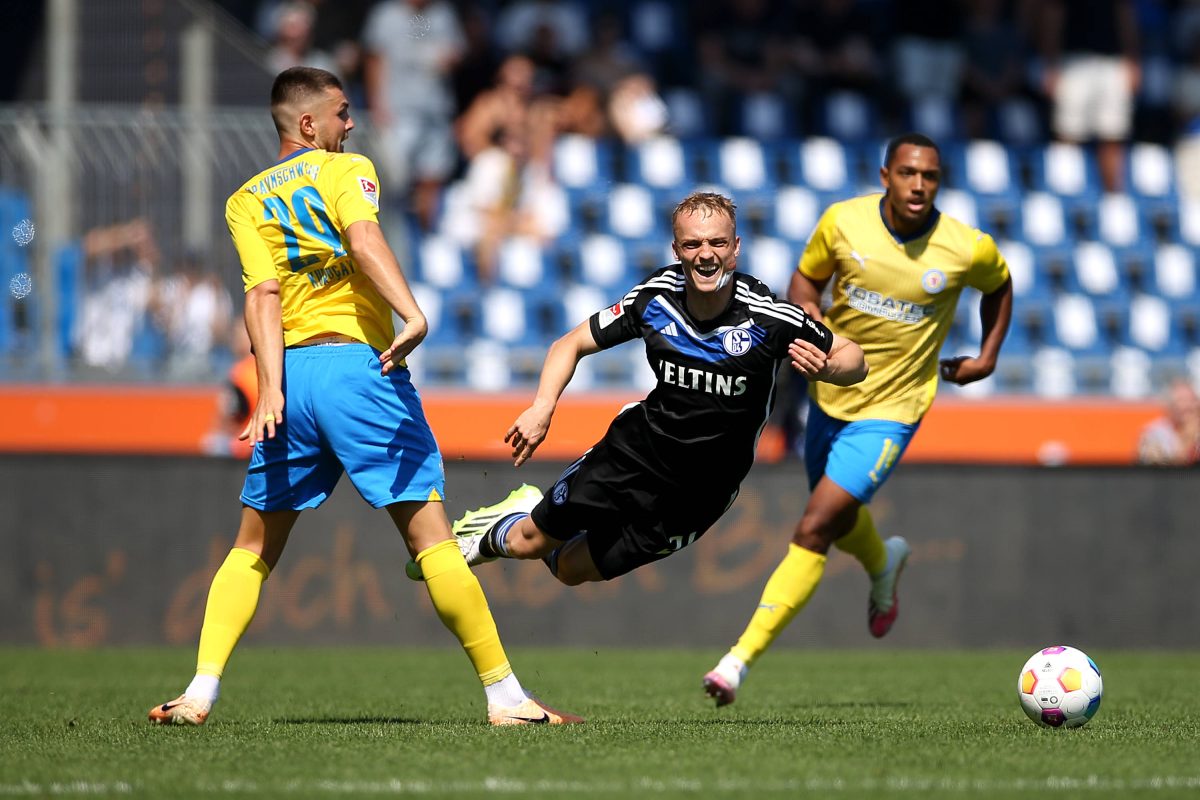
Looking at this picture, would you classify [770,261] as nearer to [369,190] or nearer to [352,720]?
[352,720]

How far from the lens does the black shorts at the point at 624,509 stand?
6.59 metres

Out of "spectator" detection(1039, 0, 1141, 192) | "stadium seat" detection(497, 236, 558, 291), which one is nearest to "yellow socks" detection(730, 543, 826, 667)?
"stadium seat" detection(497, 236, 558, 291)

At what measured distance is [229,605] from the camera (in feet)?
20.6

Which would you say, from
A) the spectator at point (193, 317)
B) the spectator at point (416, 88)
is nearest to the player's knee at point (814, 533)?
the spectator at point (193, 317)

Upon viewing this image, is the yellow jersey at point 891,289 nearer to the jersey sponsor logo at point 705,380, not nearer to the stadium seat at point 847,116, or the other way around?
the jersey sponsor logo at point 705,380

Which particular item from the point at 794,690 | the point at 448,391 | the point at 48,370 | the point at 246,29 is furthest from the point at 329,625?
the point at 246,29

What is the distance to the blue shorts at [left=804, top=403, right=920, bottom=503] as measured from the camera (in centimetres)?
742

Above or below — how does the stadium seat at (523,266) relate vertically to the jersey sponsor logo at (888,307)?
below

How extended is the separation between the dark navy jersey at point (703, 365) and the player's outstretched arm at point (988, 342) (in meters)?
1.64

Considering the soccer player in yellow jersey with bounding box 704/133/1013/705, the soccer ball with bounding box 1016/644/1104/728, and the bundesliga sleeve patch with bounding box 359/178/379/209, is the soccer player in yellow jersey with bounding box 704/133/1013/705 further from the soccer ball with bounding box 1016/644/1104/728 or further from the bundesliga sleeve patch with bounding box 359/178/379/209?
the bundesliga sleeve patch with bounding box 359/178/379/209

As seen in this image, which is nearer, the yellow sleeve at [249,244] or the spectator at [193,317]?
the yellow sleeve at [249,244]

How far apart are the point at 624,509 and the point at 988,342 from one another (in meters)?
2.27

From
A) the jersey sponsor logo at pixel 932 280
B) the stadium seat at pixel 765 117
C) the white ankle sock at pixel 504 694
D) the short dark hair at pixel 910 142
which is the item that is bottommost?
the white ankle sock at pixel 504 694

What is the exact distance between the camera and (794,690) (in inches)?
338
